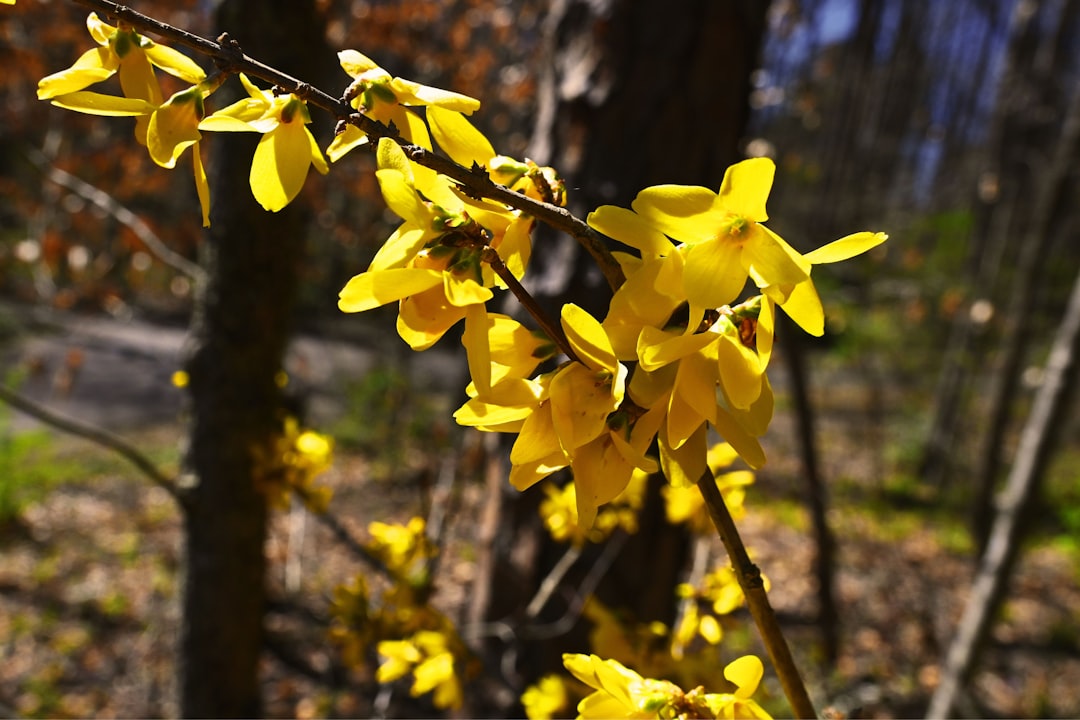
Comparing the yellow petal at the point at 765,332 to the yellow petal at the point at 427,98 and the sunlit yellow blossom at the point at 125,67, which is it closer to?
the yellow petal at the point at 427,98

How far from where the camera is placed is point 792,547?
614 centimetres

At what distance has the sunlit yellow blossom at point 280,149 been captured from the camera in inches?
22.7

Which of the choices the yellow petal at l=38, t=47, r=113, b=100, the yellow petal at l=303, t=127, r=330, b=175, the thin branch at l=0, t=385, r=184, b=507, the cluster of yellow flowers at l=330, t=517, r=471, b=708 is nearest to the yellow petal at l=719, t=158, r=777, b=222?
the yellow petal at l=303, t=127, r=330, b=175

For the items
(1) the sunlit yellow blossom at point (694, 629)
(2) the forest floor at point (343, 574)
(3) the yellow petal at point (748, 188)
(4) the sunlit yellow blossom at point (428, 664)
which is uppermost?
(3) the yellow petal at point (748, 188)

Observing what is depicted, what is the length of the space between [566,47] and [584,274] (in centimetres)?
69

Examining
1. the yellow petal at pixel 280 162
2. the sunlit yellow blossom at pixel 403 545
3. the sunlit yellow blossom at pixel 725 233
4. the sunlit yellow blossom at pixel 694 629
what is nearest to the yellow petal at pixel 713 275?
the sunlit yellow blossom at pixel 725 233

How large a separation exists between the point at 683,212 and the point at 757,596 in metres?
0.34

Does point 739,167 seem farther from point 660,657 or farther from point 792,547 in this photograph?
point 792,547

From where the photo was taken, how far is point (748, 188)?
55 centimetres

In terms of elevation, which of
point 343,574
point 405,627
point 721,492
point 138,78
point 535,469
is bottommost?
point 343,574

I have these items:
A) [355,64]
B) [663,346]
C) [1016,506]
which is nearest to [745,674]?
[663,346]

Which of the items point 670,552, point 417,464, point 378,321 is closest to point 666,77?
point 670,552

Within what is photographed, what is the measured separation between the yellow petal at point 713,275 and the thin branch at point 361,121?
0.25 ft

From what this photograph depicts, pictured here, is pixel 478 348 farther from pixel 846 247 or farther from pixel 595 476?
pixel 846 247
